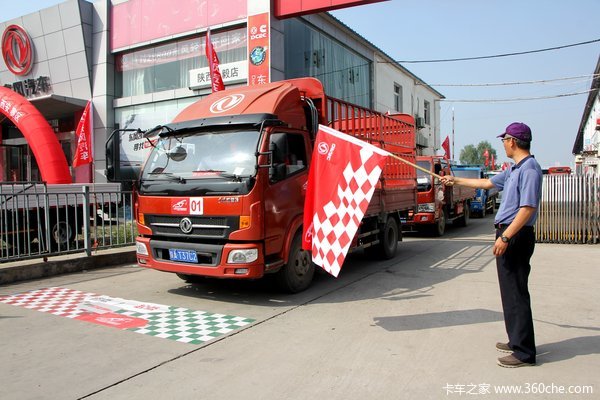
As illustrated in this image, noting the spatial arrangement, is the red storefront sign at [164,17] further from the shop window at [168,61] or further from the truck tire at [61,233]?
the truck tire at [61,233]

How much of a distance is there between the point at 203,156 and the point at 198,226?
3.06ft

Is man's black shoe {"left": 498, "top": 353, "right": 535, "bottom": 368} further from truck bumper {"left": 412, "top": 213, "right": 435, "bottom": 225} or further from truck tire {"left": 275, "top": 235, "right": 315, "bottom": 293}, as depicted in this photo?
truck bumper {"left": 412, "top": 213, "right": 435, "bottom": 225}

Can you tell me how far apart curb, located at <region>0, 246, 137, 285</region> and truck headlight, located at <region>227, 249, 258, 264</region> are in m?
4.17

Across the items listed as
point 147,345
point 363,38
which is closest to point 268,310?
point 147,345

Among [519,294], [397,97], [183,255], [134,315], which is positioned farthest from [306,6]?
[397,97]

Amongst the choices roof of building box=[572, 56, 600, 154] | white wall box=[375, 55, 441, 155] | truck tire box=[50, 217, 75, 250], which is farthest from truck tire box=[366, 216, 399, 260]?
roof of building box=[572, 56, 600, 154]

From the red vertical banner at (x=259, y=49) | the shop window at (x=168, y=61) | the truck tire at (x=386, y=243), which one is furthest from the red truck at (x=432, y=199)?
the shop window at (x=168, y=61)

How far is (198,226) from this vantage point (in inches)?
222

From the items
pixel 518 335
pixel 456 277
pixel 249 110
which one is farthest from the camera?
pixel 456 277

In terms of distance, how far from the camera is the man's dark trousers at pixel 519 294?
362cm

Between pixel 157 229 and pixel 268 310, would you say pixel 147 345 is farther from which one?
pixel 157 229

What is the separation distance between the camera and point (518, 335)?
11.9 ft

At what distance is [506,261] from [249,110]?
3.74m

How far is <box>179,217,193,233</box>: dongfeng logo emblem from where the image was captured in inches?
224
